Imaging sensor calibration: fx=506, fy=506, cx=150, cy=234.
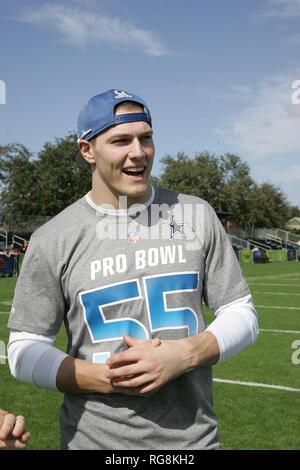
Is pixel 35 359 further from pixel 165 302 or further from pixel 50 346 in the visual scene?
pixel 165 302

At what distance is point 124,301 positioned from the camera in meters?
1.97

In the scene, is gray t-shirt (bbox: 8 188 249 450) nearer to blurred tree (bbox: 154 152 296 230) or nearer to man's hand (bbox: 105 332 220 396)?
man's hand (bbox: 105 332 220 396)

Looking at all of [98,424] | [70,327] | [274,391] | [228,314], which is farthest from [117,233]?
[274,391]

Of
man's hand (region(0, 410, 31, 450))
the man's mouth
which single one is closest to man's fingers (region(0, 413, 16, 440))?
man's hand (region(0, 410, 31, 450))

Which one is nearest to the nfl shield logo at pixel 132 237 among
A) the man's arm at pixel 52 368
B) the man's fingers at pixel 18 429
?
the man's arm at pixel 52 368

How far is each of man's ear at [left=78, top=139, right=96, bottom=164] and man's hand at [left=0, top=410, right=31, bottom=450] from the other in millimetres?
1077

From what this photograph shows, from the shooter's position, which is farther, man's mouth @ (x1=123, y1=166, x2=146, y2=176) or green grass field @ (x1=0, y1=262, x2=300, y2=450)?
green grass field @ (x1=0, y1=262, x2=300, y2=450)

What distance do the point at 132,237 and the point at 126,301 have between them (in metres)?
0.27

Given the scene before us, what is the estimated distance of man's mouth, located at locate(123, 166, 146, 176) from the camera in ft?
6.76

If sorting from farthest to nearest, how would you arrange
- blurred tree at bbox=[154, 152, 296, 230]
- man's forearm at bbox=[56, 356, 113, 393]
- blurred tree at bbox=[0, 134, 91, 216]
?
blurred tree at bbox=[154, 152, 296, 230] < blurred tree at bbox=[0, 134, 91, 216] < man's forearm at bbox=[56, 356, 113, 393]

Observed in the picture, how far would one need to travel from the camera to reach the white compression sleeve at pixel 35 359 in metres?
1.93

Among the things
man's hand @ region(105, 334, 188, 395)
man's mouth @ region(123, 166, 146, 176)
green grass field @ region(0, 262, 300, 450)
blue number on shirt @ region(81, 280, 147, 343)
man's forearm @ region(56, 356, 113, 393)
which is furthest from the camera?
green grass field @ region(0, 262, 300, 450)
